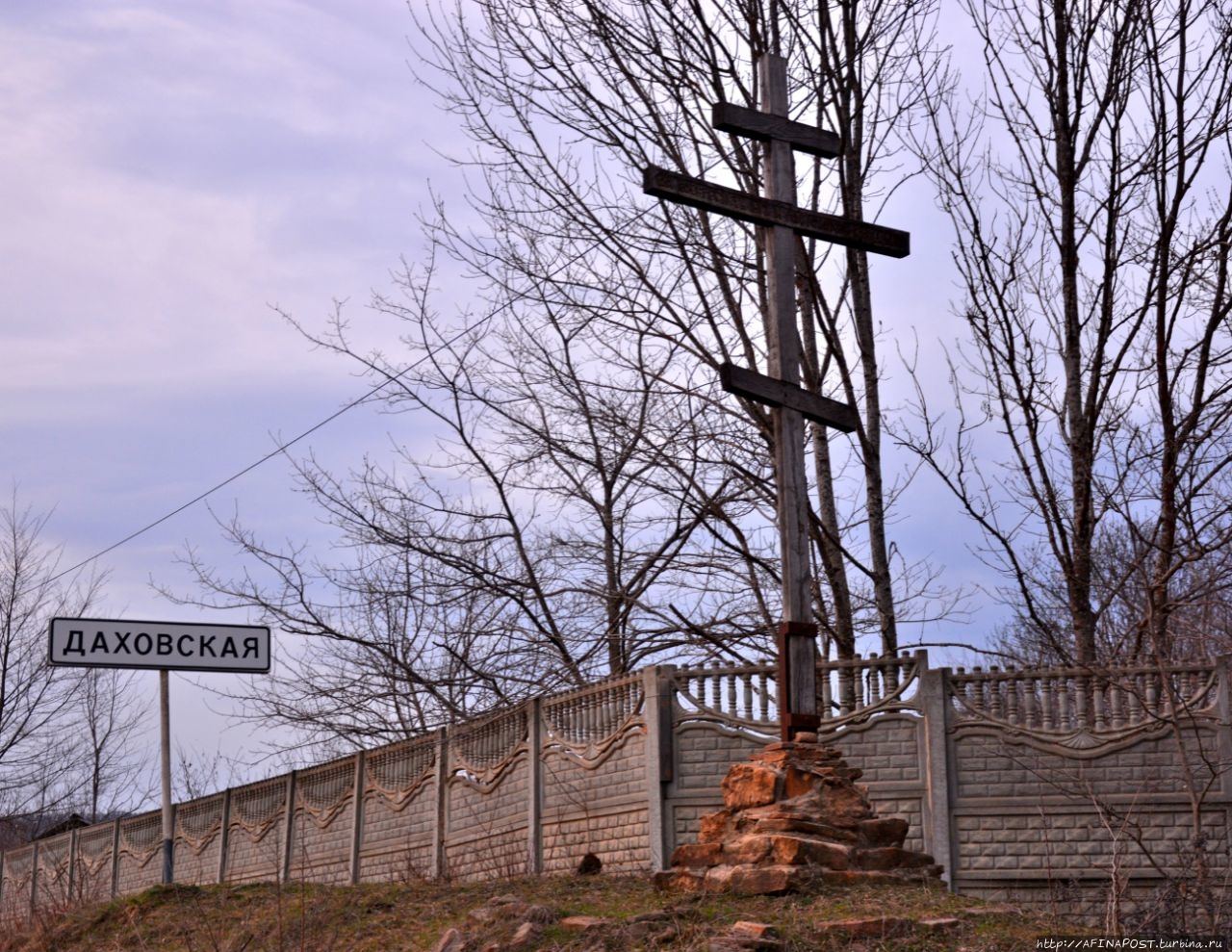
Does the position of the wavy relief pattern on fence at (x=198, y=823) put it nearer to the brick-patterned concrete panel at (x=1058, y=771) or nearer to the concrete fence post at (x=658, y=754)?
the concrete fence post at (x=658, y=754)

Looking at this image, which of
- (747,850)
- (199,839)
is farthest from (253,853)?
(747,850)

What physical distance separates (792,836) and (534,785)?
6.91 metres

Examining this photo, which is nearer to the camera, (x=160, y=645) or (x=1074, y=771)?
(x=160, y=645)

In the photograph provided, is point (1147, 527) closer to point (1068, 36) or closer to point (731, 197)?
point (1068, 36)

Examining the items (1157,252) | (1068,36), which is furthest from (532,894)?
(1068,36)

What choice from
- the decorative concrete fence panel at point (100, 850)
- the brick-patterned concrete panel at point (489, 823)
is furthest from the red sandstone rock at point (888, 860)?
the decorative concrete fence panel at point (100, 850)

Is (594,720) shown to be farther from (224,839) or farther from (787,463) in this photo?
(224,839)

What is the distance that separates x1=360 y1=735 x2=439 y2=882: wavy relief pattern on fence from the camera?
58.0 ft

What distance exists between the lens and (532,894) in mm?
10297

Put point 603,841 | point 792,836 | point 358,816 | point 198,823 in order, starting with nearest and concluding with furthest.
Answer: point 792,836 < point 603,841 < point 358,816 < point 198,823

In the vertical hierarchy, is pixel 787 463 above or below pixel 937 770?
above

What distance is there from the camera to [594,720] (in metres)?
15.5

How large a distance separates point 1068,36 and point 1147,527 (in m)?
15.1

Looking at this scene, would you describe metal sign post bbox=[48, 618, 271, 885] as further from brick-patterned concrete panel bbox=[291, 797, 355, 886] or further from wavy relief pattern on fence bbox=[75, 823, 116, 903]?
wavy relief pattern on fence bbox=[75, 823, 116, 903]
